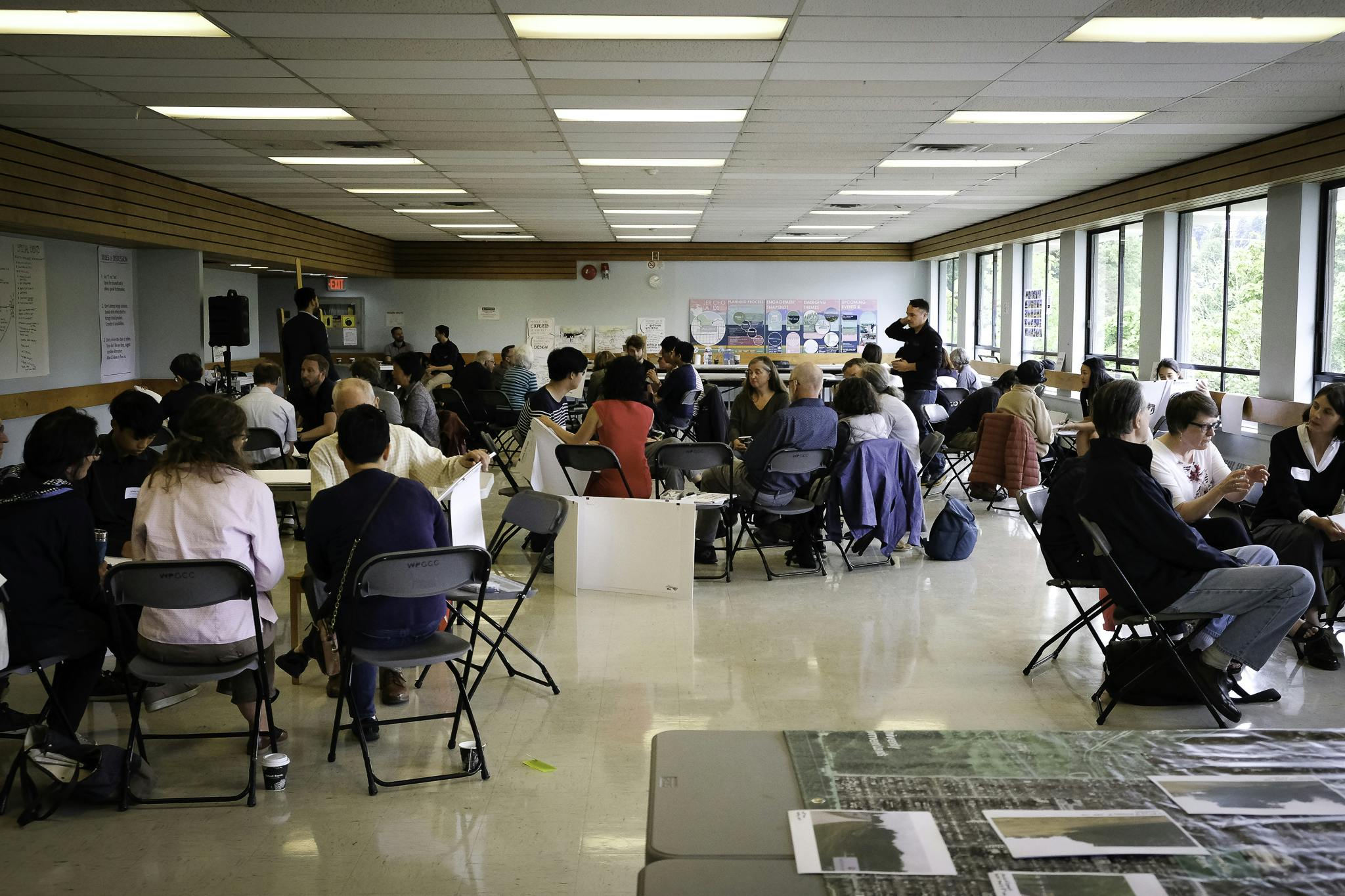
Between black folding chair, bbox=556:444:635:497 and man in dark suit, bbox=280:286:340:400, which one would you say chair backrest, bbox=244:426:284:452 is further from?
man in dark suit, bbox=280:286:340:400

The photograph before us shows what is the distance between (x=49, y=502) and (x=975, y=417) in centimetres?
718

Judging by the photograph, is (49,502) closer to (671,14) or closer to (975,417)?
(671,14)

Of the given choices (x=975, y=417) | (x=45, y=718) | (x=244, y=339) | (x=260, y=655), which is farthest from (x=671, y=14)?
(x=244, y=339)

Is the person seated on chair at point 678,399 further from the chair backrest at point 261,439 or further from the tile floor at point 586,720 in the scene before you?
the chair backrest at point 261,439

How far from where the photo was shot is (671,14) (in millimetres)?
4492

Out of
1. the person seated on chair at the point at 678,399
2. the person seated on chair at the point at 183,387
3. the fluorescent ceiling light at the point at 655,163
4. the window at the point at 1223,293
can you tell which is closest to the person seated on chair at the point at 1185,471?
the window at the point at 1223,293

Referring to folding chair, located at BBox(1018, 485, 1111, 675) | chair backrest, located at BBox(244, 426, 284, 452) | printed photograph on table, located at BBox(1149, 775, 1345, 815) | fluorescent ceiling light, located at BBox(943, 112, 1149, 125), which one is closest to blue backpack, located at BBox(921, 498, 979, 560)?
folding chair, located at BBox(1018, 485, 1111, 675)

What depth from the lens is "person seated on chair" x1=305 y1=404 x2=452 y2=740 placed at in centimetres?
353

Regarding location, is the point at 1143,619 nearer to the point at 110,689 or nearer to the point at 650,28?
the point at 650,28

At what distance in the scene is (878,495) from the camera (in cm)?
638

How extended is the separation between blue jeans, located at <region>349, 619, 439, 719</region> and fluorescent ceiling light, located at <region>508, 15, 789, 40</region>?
2.58m

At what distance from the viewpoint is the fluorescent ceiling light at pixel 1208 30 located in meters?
4.61

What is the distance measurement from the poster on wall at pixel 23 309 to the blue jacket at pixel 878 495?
6267 millimetres

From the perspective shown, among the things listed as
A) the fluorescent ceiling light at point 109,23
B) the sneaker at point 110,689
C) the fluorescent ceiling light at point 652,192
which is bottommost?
the sneaker at point 110,689
